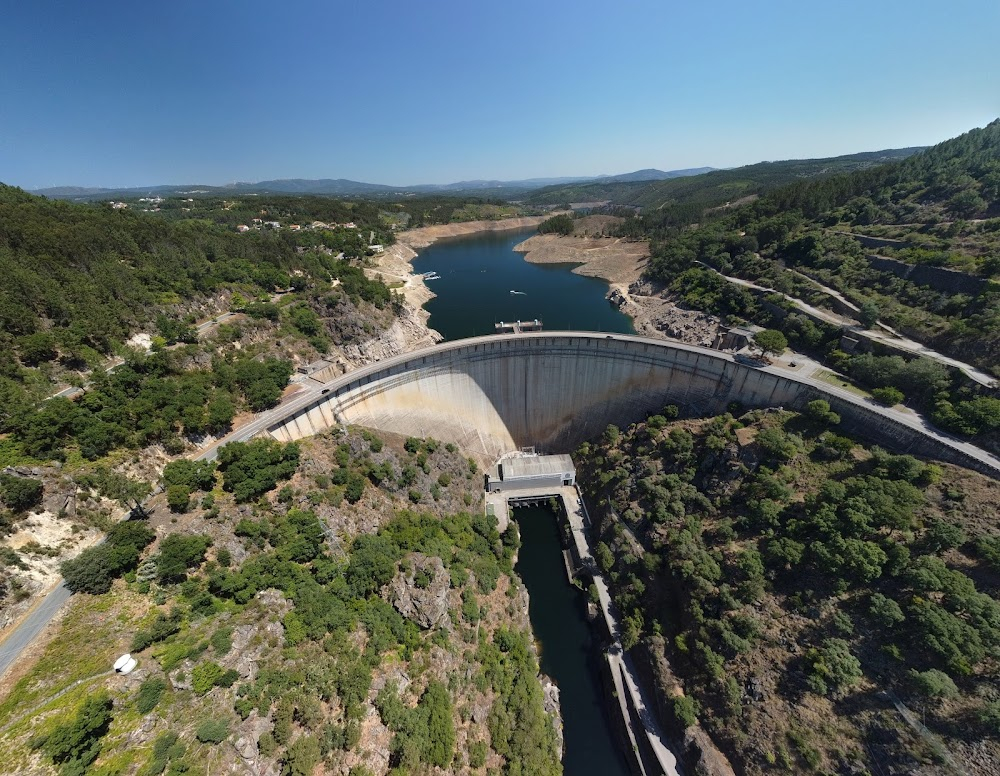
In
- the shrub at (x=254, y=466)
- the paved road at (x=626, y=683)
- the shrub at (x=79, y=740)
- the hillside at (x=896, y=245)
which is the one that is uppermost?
the hillside at (x=896, y=245)

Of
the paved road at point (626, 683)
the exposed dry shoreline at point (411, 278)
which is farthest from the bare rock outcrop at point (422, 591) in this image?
the exposed dry shoreline at point (411, 278)

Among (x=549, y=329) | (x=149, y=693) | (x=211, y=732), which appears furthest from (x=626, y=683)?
(x=549, y=329)

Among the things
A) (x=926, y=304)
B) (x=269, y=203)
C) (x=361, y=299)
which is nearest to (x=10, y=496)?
(x=361, y=299)

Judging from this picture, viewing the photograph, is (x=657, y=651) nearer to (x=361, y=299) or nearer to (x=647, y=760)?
(x=647, y=760)

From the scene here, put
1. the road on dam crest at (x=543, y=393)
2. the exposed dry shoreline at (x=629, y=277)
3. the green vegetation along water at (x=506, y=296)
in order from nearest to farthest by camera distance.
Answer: the road on dam crest at (x=543, y=393) → the exposed dry shoreline at (x=629, y=277) → the green vegetation along water at (x=506, y=296)

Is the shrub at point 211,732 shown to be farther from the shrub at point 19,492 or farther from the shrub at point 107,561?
the shrub at point 19,492

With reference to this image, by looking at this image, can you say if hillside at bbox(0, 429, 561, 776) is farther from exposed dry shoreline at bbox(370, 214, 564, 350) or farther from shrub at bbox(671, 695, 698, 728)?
exposed dry shoreline at bbox(370, 214, 564, 350)

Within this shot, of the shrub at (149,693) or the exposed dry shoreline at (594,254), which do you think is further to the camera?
the exposed dry shoreline at (594,254)

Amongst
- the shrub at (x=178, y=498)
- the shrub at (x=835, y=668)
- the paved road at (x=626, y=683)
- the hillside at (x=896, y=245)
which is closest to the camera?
the shrub at (x=835, y=668)
